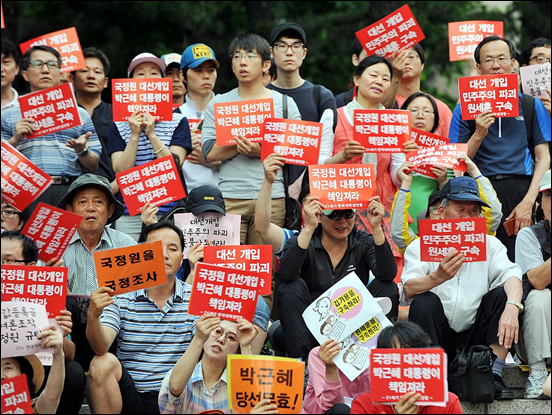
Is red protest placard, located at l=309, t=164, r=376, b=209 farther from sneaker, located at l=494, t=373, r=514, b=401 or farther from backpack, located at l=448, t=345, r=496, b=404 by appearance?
sneaker, located at l=494, t=373, r=514, b=401

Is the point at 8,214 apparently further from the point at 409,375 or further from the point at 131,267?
the point at 409,375

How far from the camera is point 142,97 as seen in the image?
29.3 feet

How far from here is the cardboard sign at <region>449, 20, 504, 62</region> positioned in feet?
34.9

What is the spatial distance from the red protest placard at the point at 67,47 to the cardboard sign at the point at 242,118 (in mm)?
2054

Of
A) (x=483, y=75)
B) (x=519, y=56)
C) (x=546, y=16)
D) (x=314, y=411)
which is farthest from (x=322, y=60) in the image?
(x=314, y=411)

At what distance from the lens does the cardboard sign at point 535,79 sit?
376 inches

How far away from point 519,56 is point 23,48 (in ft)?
15.3

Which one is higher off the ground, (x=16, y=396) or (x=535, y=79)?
(x=535, y=79)

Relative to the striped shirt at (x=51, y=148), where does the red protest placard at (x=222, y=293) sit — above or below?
below

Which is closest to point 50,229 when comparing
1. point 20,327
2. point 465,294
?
point 20,327

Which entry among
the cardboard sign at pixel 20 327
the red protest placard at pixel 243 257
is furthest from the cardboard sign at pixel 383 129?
the cardboard sign at pixel 20 327

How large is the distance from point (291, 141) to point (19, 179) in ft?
6.66

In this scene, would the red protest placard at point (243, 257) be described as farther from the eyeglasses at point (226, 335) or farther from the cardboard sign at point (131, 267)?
the eyeglasses at point (226, 335)

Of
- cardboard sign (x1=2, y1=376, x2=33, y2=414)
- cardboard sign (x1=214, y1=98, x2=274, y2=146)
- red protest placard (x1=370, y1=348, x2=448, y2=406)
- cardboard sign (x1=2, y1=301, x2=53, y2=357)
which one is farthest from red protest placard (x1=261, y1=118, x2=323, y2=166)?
cardboard sign (x1=2, y1=376, x2=33, y2=414)
